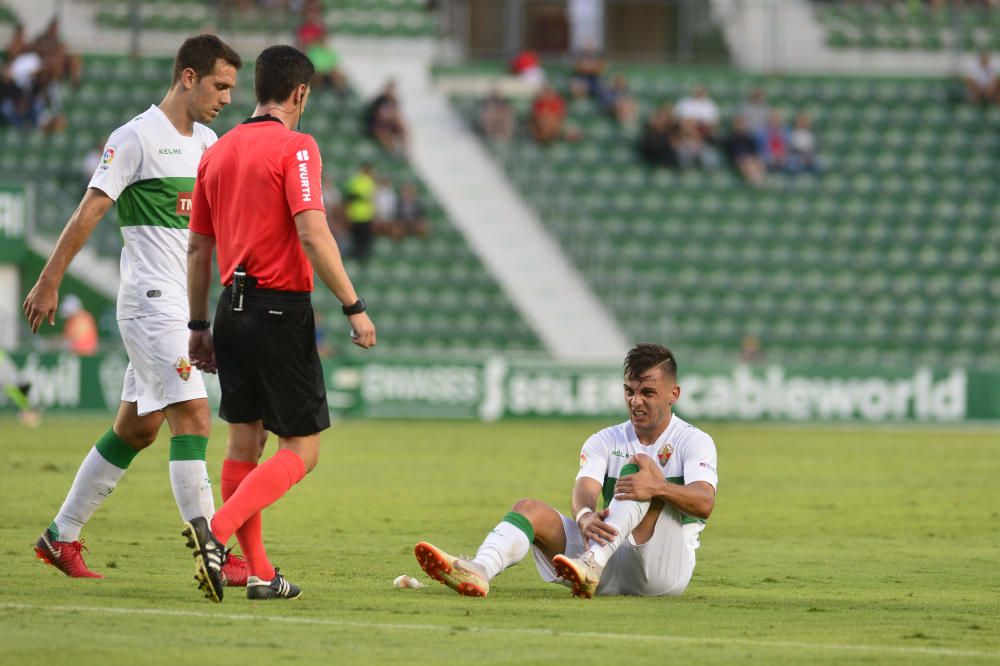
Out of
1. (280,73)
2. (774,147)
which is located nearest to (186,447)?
(280,73)

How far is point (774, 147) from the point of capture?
1316 inches

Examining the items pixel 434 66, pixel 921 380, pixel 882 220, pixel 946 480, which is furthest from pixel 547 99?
pixel 946 480

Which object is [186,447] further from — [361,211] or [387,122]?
[387,122]

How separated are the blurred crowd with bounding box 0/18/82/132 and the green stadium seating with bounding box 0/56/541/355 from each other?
0.27 m

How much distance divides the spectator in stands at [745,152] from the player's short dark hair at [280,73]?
26.0 metres

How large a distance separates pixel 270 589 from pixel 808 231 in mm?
25774

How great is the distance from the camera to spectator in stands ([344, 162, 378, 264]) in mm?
29453

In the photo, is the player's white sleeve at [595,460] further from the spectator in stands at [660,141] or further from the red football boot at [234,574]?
the spectator in stands at [660,141]

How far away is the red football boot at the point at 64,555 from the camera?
27.7 ft

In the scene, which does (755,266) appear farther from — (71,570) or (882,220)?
(71,570)

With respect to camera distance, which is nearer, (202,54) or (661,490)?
(661,490)

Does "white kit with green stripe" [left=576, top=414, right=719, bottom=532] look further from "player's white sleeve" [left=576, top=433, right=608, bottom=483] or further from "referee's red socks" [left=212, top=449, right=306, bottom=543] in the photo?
"referee's red socks" [left=212, top=449, right=306, bottom=543]

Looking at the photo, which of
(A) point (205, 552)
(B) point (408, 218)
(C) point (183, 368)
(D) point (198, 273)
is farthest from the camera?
(B) point (408, 218)

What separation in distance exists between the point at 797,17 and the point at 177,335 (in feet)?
102
